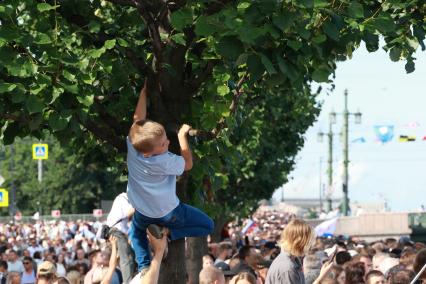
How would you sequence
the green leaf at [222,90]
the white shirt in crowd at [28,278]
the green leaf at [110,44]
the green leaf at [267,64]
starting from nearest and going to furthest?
1. the green leaf at [267,64]
2. the green leaf at [110,44]
3. the green leaf at [222,90]
4. the white shirt in crowd at [28,278]

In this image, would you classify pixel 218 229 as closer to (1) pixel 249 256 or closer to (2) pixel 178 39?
(1) pixel 249 256

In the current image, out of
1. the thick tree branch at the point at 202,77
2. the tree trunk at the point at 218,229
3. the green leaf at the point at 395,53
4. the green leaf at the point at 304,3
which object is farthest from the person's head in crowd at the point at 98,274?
the tree trunk at the point at 218,229

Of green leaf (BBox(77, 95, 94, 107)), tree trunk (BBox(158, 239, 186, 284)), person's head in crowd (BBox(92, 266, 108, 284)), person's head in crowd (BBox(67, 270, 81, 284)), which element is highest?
green leaf (BBox(77, 95, 94, 107))

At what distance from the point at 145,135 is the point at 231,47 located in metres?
0.86

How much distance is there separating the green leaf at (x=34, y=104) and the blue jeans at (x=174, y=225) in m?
1.42

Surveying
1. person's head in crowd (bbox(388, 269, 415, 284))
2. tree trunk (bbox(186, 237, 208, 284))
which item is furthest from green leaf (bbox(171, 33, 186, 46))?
tree trunk (bbox(186, 237, 208, 284))

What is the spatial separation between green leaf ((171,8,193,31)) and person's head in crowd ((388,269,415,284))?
2966 mm

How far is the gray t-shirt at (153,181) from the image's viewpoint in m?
7.23

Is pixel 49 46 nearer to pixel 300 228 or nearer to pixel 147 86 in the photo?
pixel 147 86

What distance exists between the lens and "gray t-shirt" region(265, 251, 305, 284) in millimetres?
8750

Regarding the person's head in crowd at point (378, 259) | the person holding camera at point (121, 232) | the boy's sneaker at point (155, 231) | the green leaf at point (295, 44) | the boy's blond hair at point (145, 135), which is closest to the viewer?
the boy's blond hair at point (145, 135)

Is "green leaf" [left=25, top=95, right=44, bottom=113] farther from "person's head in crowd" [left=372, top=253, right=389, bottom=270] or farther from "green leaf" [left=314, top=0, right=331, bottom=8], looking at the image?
"person's head in crowd" [left=372, top=253, right=389, bottom=270]

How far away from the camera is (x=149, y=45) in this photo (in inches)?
402

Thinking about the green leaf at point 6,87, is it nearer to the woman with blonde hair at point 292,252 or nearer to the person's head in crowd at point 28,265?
the woman with blonde hair at point 292,252
